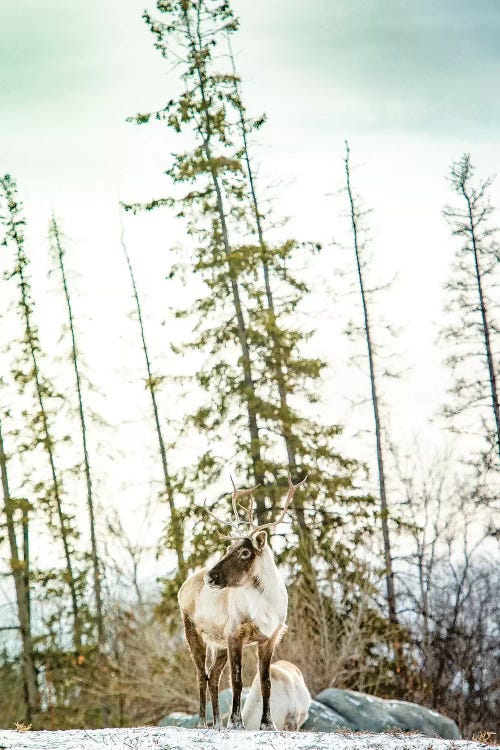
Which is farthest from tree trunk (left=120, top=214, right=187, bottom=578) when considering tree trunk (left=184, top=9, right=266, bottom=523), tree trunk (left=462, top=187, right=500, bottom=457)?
tree trunk (left=462, top=187, right=500, bottom=457)

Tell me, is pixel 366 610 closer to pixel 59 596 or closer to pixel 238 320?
pixel 238 320

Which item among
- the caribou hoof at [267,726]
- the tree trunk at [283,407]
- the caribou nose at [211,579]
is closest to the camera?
the caribou nose at [211,579]

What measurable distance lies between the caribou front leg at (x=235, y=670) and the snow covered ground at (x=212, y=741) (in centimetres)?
77

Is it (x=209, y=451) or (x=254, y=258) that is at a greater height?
(x=254, y=258)

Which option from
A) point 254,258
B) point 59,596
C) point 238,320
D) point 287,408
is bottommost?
point 59,596

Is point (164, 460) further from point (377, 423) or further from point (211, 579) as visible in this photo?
point (211, 579)

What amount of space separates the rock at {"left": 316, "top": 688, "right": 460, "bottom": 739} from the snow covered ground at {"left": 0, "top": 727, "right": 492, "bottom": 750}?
23.6ft

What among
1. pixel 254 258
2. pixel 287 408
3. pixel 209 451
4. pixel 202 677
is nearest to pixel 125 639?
pixel 209 451

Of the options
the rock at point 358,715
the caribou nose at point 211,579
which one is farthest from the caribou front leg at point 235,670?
the rock at point 358,715

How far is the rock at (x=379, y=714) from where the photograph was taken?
54.2 ft

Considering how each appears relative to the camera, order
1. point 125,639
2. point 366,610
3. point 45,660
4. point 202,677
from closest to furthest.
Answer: point 202,677 → point 366,610 → point 125,639 → point 45,660

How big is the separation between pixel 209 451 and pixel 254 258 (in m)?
5.37

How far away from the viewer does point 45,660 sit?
2873cm

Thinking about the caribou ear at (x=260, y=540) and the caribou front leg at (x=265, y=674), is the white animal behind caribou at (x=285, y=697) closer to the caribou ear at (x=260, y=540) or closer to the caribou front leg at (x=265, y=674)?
the caribou front leg at (x=265, y=674)
